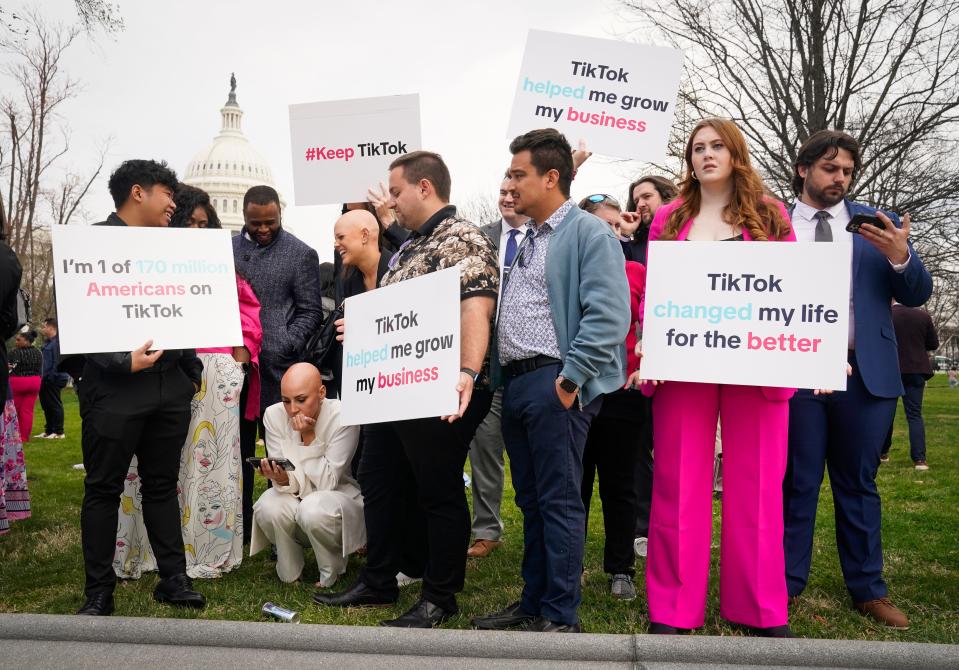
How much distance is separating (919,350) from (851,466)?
793cm

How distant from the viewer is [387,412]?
3.99 meters

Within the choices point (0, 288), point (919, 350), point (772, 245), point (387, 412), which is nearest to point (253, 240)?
point (0, 288)

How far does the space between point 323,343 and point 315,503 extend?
100cm

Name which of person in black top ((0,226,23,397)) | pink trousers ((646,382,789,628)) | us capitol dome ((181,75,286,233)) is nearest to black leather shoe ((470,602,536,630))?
pink trousers ((646,382,789,628))

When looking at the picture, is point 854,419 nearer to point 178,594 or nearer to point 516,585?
point 516,585

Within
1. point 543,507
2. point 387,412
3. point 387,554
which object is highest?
point 387,412

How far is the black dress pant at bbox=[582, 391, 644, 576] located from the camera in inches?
188

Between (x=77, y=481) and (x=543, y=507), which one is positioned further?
(x=77, y=481)

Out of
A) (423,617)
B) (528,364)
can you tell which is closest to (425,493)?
(423,617)

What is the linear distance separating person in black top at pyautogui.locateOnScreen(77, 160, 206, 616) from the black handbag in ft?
2.86

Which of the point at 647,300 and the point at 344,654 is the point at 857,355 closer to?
the point at 647,300

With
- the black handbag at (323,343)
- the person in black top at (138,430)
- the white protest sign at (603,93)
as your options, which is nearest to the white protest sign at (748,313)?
the white protest sign at (603,93)

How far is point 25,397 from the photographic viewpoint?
44.9 ft

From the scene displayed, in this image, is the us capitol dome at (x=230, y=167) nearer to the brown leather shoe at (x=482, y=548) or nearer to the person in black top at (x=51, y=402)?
the person in black top at (x=51, y=402)
